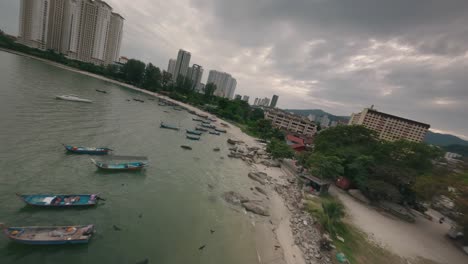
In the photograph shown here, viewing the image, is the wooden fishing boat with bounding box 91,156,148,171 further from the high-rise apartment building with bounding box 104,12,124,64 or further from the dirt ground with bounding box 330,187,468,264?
the high-rise apartment building with bounding box 104,12,124,64

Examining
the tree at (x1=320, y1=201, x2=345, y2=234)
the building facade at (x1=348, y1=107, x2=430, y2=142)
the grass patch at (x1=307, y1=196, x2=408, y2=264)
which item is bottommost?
the grass patch at (x1=307, y1=196, x2=408, y2=264)

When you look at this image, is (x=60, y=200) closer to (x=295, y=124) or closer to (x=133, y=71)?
(x=295, y=124)

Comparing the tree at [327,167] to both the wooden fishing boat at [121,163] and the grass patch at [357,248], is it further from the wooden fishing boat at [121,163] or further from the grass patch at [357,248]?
the wooden fishing boat at [121,163]

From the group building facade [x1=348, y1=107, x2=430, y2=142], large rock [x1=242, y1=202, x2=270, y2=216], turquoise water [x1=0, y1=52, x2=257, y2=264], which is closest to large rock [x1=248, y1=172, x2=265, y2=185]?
turquoise water [x1=0, y1=52, x2=257, y2=264]

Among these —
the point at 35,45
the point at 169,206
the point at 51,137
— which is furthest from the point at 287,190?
the point at 35,45

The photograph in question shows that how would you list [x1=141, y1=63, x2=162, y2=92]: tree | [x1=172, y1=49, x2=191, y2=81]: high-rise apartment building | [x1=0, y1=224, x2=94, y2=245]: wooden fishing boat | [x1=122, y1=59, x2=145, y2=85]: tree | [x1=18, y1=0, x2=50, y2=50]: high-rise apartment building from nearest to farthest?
[x1=0, y1=224, x2=94, y2=245]: wooden fishing boat < [x1=18, y1=0, x2=50, y2=50]: high-rise apartment building < [x1=122, y1=59, x2=145, y2=85]: tree < [x1=141, y1=63, x2=162, y2=92]: tree < [x1=172, y1=49, x2=191, y2=81]: high-rise apartment building

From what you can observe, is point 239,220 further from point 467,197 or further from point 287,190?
point 467,197
